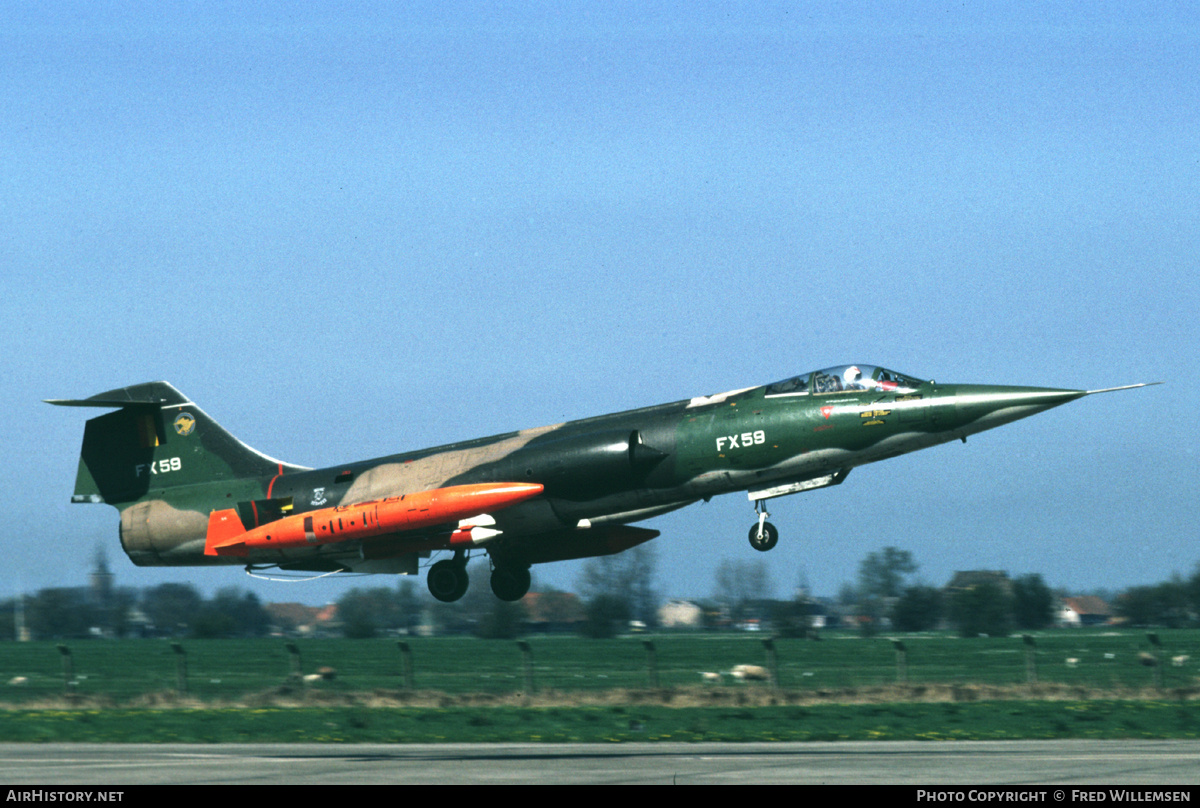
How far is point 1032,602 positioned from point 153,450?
3976 cm

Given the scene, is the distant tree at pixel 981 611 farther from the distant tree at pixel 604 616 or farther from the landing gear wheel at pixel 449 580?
the landing gear wheel at pixel 449 580

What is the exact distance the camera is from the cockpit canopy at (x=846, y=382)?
25141 mm

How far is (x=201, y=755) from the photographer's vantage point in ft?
79.5

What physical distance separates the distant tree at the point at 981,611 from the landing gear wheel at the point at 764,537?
1241 inches

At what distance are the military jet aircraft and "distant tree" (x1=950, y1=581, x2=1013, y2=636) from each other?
28935 millimetres

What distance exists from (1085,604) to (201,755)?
3449 inches

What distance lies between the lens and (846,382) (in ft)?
83.7

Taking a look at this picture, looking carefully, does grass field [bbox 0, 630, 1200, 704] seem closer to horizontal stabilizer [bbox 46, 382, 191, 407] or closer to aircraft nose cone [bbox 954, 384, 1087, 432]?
horizontal stabilizer [bbox 46, 382, 191, 407]

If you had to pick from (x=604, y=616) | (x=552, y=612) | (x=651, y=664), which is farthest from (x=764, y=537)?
(x=552, y=612)

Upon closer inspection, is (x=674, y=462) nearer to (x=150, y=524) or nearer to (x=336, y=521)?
(x=336, y=521)

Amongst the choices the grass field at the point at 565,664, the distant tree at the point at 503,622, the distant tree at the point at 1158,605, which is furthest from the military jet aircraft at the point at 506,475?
the distant tree at the point at 1158,605

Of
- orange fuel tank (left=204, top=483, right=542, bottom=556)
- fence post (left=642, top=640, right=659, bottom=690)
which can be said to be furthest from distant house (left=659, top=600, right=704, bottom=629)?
orange fuel tank (left=204, top=483, right=542, bottom=556)

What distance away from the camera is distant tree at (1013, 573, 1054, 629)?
A: 58094 millimetres
